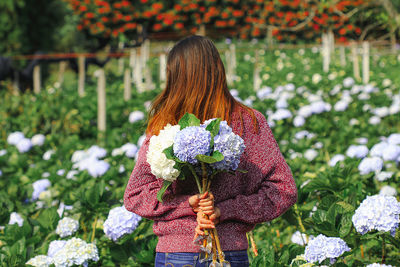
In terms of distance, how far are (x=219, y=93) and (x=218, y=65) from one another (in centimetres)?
9

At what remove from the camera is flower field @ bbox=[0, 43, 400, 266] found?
1.83 meters

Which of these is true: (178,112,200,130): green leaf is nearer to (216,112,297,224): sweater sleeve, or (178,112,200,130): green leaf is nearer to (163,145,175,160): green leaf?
(163,145,175,160): green leaf

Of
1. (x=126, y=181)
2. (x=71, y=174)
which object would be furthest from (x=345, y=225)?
(x=71, y=174)

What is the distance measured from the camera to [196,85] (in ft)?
4.94

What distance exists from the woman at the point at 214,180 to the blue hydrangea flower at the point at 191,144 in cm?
24

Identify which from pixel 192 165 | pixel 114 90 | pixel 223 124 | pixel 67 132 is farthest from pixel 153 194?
pixel 114 90

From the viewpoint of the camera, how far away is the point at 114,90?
8.19 metres

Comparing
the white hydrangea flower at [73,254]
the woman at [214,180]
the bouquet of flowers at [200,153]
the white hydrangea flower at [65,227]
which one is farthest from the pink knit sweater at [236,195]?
the white hydrangea flower at [65,227]

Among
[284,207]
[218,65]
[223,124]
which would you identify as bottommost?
[284,207]

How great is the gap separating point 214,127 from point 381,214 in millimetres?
697

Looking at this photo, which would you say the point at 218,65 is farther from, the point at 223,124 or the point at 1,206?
the point at 1,206

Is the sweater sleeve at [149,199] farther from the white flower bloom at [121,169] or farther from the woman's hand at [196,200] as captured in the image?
the white flower bloom at [121,169]

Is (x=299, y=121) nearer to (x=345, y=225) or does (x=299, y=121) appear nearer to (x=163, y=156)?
(x=345, y=225)

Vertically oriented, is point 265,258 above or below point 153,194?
below
